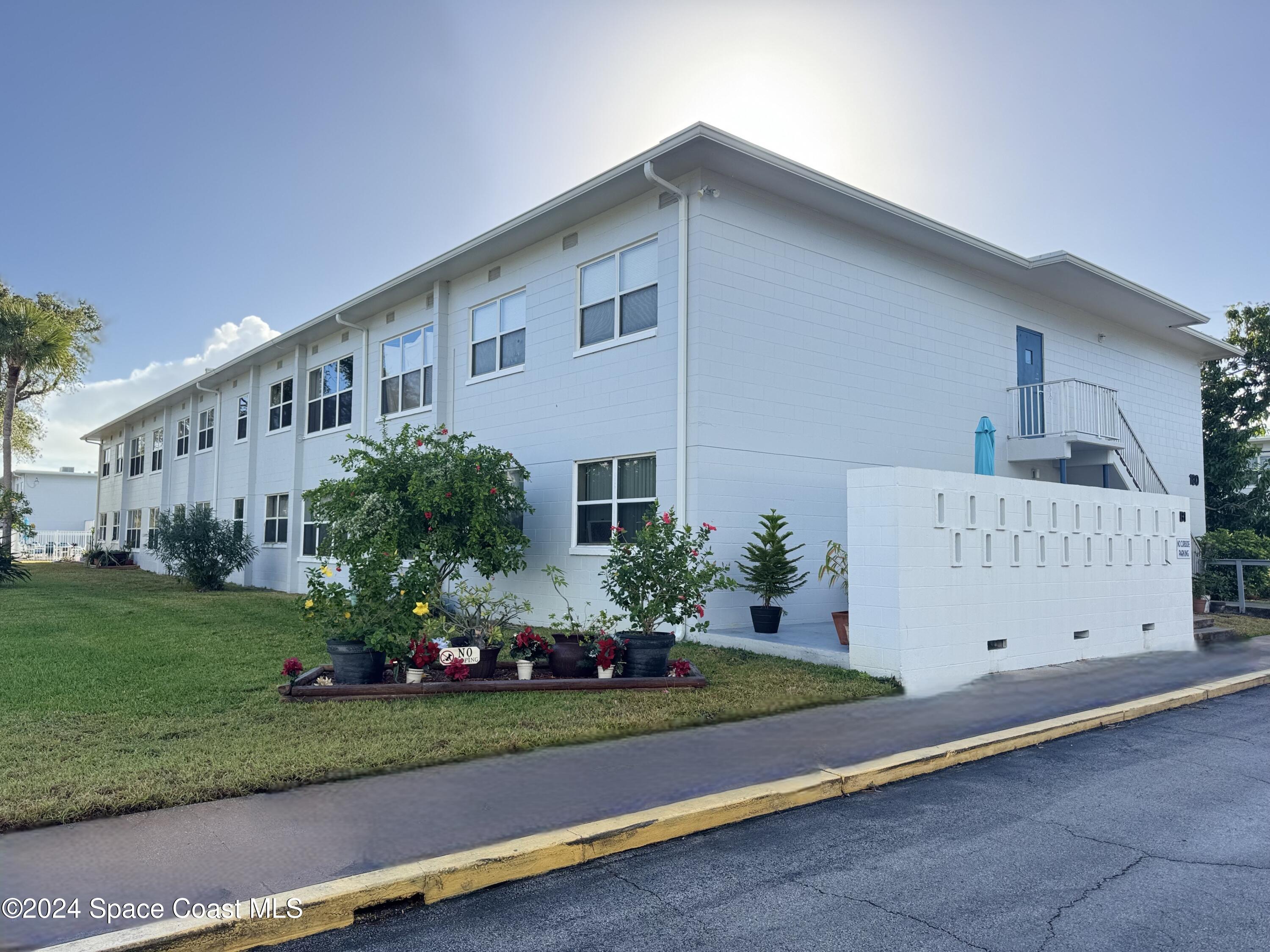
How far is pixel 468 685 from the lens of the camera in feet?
26.6

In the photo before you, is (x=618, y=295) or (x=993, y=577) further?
(x=618, y=295)

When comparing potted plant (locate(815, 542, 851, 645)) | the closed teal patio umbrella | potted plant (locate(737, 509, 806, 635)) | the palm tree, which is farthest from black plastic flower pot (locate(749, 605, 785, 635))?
the palm tree

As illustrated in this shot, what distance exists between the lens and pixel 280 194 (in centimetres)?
1581

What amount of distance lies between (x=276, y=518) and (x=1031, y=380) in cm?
1841

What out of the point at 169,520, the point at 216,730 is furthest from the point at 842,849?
the point at 169,520

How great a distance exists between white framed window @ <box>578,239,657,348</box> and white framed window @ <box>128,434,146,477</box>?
1123 inches

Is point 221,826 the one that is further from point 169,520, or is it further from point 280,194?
point 169,520

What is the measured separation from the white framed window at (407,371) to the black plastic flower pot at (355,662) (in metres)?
8.98

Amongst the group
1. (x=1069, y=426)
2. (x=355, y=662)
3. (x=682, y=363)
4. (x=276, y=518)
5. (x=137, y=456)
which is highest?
(x=137, y=456)

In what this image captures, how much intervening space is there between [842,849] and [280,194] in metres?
15.3

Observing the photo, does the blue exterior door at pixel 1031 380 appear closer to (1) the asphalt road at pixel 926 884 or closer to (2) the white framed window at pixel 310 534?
(1) the asphalt road at pixel 926 884

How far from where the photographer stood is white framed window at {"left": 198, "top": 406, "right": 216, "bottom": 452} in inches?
1102

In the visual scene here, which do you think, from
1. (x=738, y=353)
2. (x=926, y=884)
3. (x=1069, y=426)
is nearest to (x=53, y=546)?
(x=738, y=353)

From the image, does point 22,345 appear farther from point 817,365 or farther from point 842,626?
point 842,626
